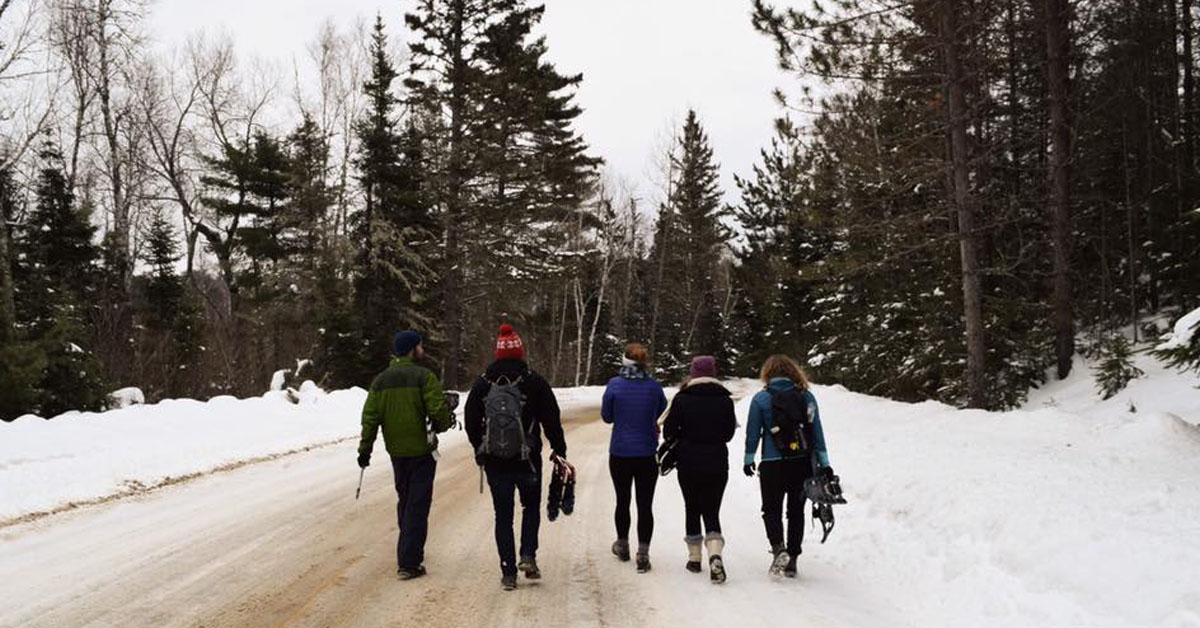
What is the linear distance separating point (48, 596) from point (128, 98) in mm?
27945

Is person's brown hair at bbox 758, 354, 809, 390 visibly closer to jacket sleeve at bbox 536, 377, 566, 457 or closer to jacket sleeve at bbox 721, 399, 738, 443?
jacket sleeve at bbox 721, 399, 738, 443

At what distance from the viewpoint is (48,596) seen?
5.25m

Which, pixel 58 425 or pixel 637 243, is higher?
pixel 637 243

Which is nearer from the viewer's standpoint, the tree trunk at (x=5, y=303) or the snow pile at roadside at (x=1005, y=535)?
the snow pile at roadside at (x=1005, y=535)

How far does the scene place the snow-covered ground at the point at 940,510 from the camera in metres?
4.69

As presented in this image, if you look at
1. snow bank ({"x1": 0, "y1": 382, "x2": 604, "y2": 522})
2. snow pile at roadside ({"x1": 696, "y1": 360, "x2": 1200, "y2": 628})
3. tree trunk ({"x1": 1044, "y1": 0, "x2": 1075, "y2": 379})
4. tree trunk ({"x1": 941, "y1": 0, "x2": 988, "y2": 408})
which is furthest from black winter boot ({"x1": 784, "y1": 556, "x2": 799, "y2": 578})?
tree trunk ({"x1": 1044, "y1": 0, "x2": 1075, "y2": 379})

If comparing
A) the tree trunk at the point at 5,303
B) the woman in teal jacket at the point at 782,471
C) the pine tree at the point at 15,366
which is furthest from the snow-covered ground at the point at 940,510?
the tree trunk at the point at 5,303

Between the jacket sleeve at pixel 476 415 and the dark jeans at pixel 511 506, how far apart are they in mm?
297

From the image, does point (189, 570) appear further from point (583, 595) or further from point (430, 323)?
point (430, 323)

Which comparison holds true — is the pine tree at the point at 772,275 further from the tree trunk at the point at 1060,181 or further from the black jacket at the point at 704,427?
the black jacket at the point at 704,427

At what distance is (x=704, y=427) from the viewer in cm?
625

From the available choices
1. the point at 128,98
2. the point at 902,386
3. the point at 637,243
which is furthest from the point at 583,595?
the point at 637,243

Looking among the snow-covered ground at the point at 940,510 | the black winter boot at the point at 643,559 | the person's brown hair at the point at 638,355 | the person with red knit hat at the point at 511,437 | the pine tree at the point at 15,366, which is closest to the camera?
the snow-covered ground at the point at 940,510

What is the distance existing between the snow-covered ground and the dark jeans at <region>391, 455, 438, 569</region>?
1288 millimetres
